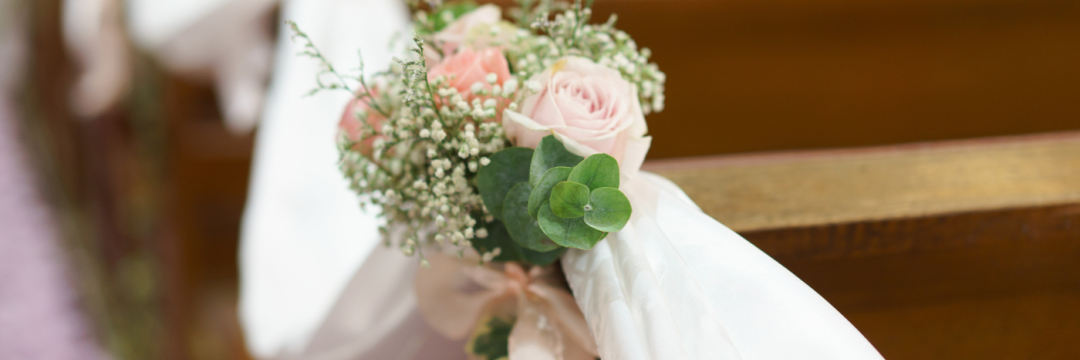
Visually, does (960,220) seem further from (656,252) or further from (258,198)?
(258,198)

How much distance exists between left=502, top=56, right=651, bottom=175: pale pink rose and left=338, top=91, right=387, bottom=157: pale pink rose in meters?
0.15

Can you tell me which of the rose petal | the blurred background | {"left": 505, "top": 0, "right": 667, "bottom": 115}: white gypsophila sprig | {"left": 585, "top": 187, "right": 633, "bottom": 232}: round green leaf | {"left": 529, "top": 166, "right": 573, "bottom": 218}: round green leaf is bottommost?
the blurred background

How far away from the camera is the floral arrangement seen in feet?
1.55

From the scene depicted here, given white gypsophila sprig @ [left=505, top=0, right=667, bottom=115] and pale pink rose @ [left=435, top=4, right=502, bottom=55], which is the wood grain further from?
pale pink rose @ [left=435, top=4, right=502, bottom=55]

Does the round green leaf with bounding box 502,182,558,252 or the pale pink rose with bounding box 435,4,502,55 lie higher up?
the pale pink rose with bounding box 435,4,502,55

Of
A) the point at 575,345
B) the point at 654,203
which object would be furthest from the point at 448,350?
the point at 654,203

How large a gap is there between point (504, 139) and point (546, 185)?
0.42 feet

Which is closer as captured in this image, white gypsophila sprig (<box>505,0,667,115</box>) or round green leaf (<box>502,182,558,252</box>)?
round green leaf (<box>502,182,558,252</box>)

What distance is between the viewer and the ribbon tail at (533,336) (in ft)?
1.96

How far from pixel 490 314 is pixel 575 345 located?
102 mm

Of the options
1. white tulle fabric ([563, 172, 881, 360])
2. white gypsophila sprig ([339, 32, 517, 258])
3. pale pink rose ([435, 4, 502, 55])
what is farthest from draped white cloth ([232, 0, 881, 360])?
pale pink rose ([435, 4, 502, 55])

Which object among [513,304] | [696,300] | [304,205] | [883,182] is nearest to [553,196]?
[696,300]

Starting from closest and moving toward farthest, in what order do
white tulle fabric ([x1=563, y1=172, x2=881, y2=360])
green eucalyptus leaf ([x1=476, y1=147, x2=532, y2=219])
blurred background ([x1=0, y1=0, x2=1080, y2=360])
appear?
white tulle fabric ([x1=563, y1=172, x2=881, y2=360]) → green eucalyptus leaf ([x1=476, y1=147, x2=532, y2=219]) → blurred background ([x1=0, y1=0, x2=1080, y2=360])

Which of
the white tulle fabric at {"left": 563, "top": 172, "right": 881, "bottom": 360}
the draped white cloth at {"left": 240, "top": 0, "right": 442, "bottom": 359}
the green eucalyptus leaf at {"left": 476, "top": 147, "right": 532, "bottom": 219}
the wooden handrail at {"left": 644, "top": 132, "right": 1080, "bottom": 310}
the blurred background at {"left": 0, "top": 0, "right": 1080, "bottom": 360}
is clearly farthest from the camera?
the blurred background at {"left": 0, "top": 0, "right": 1080, "bottom": 360}
